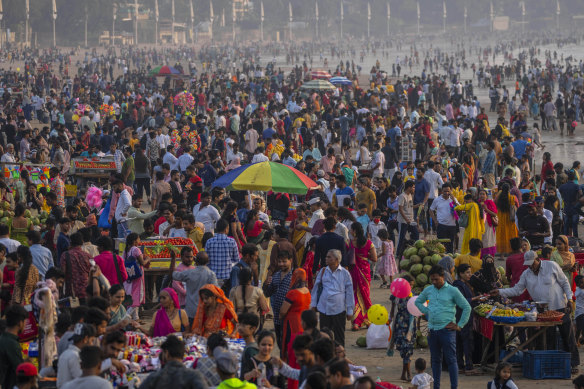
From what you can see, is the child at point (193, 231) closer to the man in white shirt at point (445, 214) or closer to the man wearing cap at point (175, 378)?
the man in white shirt at point (445, 214)

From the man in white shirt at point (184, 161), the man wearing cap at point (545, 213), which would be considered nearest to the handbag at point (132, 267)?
the man wearing cap at point (545, 213)

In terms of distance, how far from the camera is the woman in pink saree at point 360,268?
1175 cm

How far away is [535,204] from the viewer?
1429 centimetres

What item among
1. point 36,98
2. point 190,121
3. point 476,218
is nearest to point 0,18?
point 36,98

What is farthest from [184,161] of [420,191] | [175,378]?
[175,378]

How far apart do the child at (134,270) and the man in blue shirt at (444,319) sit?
3341 mm

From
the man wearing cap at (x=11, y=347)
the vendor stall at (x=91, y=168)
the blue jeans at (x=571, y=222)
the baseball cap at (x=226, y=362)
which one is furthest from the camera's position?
the vendor stall at (x=91, y=168)

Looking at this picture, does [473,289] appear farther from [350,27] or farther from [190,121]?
[350,27]

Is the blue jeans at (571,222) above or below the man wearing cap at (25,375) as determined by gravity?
below

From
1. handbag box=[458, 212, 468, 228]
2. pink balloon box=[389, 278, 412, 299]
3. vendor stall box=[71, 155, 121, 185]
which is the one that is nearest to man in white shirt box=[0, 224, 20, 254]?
pink balloon box=[389, 278, 412, 299]

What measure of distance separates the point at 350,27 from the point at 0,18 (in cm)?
6744

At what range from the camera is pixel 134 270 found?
37.3ft

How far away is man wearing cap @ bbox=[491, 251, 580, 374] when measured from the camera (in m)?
10.4

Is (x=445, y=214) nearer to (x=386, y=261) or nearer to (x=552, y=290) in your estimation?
(x=386, y=261)
